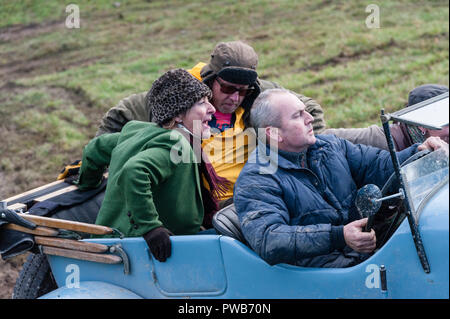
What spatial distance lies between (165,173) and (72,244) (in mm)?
609

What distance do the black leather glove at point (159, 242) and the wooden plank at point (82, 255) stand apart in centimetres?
25

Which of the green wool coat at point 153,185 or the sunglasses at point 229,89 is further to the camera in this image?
the sunglasses at point 229,89

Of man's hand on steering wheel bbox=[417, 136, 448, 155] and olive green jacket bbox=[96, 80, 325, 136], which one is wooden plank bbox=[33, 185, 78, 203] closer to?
olive green jacket bbox=[96, 80, 325, 136]

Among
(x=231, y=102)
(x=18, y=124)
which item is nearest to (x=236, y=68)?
(x=231, y=102)

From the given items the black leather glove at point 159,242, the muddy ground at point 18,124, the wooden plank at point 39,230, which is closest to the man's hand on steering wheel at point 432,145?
the black leather glove at point 159,242

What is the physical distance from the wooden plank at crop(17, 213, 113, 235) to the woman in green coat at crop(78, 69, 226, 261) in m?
0.12

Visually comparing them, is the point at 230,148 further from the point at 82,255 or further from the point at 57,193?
the point at 82,255

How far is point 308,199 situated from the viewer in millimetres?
2709

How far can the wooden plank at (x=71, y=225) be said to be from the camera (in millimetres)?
2912

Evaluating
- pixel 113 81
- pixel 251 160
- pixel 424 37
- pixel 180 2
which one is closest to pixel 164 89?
pixel 251 160

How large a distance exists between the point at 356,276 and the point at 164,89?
1.41 metres

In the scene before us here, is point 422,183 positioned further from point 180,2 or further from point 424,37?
point 180,2

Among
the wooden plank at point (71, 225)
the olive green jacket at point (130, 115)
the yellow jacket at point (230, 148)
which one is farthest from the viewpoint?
the olive green jacket at point (130, 115)

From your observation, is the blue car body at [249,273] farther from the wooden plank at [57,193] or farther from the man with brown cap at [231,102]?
the man with brown cap at [231,102]
